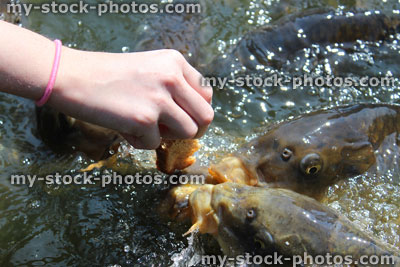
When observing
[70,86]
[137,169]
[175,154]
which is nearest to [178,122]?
[70,86]

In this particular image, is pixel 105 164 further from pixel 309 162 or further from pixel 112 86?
pixel 309 162

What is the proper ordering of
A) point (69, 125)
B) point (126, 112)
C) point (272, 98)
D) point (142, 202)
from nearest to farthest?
1. point (126, 112)
2. point (142, 202)
3. point (69, 125)
4. point (272, 98)

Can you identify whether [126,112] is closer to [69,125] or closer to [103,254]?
[103,254]

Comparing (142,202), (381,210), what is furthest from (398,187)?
(142,202)

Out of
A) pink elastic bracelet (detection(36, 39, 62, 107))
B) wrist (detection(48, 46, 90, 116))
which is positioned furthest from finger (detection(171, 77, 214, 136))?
pink elastic bracelet (detection(36, 39, 62, 107))

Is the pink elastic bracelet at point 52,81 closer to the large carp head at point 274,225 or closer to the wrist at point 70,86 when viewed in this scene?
the wrist at point 70,86

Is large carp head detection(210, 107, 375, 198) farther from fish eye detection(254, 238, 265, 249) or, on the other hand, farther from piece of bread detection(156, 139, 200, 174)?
fish eye detection(254, 238, 265, 249)
